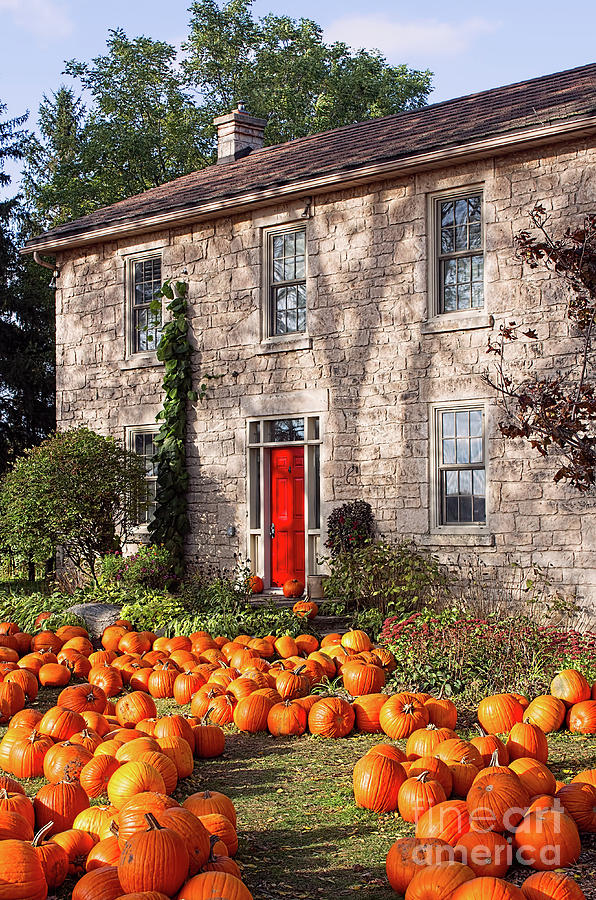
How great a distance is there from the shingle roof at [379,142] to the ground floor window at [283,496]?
363cm

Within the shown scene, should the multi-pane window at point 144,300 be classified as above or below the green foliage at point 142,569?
above

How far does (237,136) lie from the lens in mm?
19031

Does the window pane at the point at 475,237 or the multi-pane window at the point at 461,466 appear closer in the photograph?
the multi-pane window at the point at 461,466

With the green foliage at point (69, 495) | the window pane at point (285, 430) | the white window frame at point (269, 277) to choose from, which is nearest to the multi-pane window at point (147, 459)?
the green foliage at point (69, 495)

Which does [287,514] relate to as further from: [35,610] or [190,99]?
[190,99]

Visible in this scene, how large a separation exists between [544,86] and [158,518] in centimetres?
870

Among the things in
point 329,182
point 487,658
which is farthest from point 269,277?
point 487,658

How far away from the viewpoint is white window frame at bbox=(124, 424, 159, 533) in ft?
52.3

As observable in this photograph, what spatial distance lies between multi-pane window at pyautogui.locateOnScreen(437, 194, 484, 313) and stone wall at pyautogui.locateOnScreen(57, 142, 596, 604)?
0.27m

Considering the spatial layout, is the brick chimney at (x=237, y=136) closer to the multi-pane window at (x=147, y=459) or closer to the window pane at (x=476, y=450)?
the multi-pane window at (x=147, y=459)

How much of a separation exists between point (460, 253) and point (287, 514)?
4.61m

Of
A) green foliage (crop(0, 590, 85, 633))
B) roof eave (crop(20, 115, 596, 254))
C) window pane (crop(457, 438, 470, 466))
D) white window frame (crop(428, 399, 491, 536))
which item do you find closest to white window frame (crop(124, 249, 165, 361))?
roof eave (crop(20, 115, 596, 254))

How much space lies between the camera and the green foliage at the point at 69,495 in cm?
1395

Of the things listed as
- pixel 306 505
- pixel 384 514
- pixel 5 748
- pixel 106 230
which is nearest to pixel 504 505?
pixel 384 514
